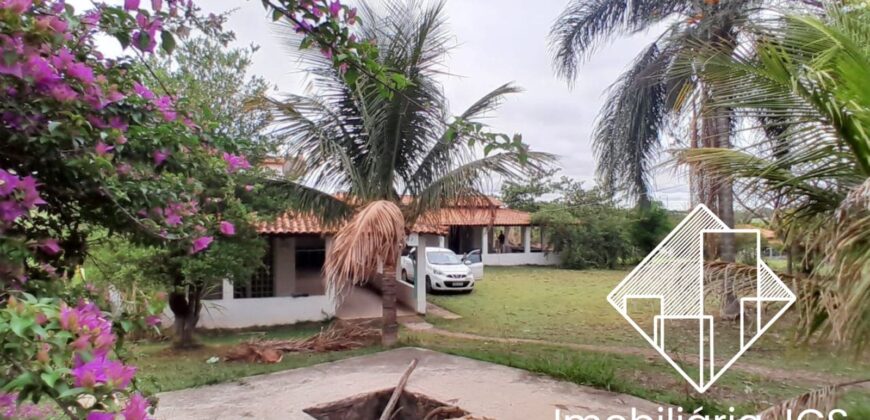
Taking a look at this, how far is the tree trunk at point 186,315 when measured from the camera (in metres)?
9.57

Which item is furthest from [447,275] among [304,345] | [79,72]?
[79,72]

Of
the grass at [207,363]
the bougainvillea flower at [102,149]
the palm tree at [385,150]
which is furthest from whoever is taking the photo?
the palm tree at [385,150]

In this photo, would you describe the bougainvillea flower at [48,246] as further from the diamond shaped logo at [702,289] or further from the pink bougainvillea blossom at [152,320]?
the diamond shaped logo at [702,289]

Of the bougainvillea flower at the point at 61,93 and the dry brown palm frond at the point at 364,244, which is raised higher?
the bougainvillea flower at the point at 61,93

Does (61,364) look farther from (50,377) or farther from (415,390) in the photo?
(415,390)

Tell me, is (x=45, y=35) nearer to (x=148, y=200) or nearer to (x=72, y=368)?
(x=148, y=200)

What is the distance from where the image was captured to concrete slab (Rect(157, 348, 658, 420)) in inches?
207

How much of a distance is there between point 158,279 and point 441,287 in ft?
32.2

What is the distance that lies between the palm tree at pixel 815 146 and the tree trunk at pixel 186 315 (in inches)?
382

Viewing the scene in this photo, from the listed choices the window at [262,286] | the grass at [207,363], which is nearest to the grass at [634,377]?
the grass at [207,363]

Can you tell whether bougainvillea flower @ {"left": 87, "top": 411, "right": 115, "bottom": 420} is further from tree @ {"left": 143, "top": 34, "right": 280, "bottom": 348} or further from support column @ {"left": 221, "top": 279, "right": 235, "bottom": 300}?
support column @ {"left": 221, "top": 279, "right": 235, "bottom": 300}

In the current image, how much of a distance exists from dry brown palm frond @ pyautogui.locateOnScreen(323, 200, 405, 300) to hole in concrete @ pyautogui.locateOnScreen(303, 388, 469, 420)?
6.44 feet

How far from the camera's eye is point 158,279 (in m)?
8.59

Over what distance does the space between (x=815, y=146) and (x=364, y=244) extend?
565 centimetres
